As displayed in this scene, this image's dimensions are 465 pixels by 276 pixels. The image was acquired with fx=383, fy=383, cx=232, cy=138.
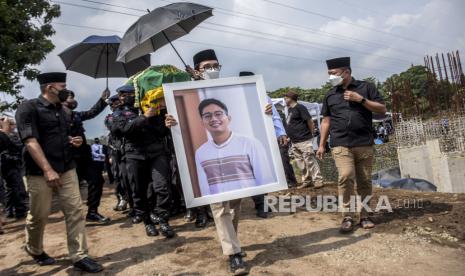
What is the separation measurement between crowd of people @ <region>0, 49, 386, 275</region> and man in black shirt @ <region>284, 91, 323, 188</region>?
171 cm

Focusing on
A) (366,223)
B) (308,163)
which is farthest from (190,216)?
(308,163)

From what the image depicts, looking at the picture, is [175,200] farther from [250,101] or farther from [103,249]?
[250,101]

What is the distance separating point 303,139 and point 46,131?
5.09 metres

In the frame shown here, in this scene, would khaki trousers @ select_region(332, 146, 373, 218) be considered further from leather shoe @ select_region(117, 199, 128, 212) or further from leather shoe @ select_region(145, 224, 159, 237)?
leather shoe @ select_region(117, 199, 128, 212)

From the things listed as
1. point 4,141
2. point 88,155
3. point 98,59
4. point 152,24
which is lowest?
point 88,155

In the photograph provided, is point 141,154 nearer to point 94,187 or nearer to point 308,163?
point 94,187

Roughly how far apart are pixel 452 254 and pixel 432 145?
8096 mm

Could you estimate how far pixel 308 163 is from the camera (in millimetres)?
7594

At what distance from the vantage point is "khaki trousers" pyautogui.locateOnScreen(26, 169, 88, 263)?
145 inches

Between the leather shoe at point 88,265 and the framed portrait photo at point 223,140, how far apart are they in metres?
1.21

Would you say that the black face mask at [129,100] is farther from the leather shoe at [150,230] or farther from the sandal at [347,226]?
the sandal at [347,226]

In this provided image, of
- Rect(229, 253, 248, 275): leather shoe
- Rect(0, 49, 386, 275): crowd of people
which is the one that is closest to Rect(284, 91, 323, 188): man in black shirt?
Rect(0, 49, 386, 275): crowd of people

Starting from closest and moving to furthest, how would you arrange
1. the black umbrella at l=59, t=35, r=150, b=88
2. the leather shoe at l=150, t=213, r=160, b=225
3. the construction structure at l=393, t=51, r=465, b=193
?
the leather shoe at l=150, t=213, r=160, b=225
the black umbrella at l=59, t=35, r=150, b=88
the construction structure at l=393, t=51, r=465, b=193

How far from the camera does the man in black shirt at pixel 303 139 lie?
7.60 meters
